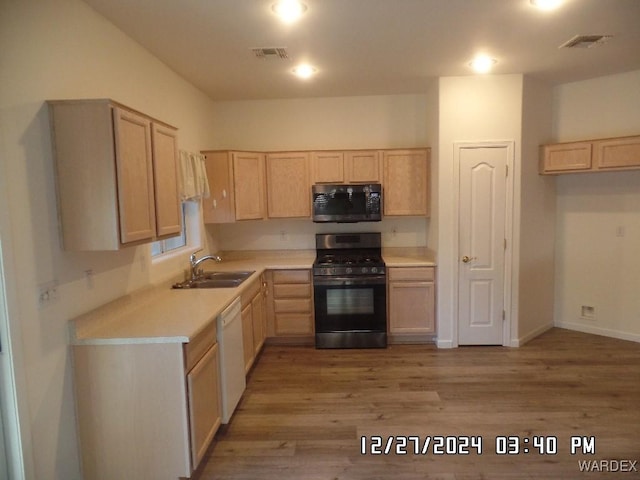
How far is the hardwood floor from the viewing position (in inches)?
91.7

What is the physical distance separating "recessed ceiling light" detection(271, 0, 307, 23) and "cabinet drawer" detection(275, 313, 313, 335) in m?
2.83

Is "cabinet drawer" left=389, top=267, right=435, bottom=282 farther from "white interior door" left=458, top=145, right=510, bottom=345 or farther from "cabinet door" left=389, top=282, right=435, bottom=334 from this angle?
"white interior door" left=458, top=145, right=510, bottom=345

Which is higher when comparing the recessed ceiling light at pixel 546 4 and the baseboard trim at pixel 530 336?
the recessed ceiling light at pixel 546 4

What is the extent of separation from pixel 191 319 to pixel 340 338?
7.10ft

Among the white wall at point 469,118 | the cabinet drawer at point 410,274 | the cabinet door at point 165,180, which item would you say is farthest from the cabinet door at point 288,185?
the cabinet door at point 165,180

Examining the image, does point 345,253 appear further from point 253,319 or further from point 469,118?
point 469,118

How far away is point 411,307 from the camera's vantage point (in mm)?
4164

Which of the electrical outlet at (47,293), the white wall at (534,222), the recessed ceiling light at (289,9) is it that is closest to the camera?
the electrical outlet at (47,293)

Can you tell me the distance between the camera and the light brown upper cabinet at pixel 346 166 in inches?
171

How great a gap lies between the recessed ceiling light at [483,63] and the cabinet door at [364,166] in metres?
1.27

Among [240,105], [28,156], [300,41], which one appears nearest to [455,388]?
[300,41]

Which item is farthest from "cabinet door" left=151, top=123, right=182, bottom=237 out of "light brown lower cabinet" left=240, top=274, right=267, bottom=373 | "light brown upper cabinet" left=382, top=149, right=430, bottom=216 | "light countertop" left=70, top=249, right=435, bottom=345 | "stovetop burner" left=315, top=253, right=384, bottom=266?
"light brown upper cabinet" left=382, top=149, right=430, bottom=216

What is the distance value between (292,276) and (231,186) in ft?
3.87

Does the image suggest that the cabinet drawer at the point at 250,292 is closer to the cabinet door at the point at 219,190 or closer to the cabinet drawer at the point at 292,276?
the cabinet drawer at the point at 292,276
